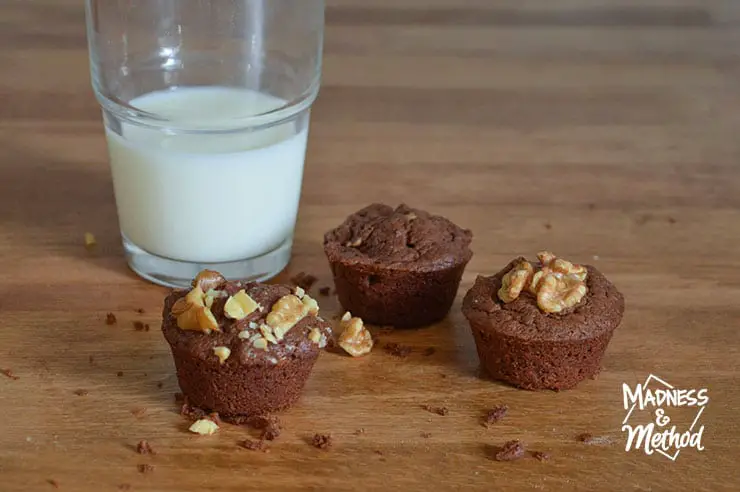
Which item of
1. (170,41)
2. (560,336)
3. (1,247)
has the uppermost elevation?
(170,41)

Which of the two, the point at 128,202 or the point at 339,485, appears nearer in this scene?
the point at 339,485

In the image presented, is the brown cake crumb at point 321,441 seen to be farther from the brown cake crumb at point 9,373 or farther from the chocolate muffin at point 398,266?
the brown cake crumb at point 9,373

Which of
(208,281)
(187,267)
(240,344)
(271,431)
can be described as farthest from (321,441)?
(187,267)

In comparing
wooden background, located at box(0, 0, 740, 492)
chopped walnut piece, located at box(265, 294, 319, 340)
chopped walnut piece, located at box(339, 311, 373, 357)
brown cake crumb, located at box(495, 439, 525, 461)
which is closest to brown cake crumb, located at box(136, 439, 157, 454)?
wooden background, located at box(0, 0, 740, 492)

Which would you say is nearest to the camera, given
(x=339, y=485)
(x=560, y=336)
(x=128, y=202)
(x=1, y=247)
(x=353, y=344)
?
(x=339, y=485)

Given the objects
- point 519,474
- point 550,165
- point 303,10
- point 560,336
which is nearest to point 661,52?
point 550,165

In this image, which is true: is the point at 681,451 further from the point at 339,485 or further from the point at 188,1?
the point at 188,1

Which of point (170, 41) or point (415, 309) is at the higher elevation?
point (170, 41)

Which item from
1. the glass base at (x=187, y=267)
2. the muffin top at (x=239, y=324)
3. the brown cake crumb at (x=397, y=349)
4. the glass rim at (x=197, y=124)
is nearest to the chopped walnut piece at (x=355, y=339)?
the brown cake crumb at (x=397, y=349)
